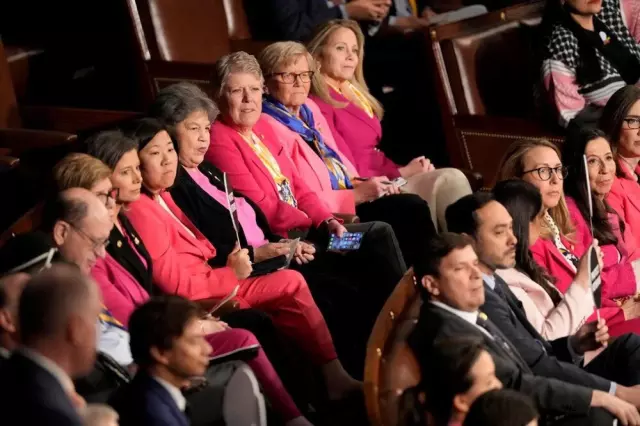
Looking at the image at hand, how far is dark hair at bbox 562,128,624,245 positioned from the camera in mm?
3979

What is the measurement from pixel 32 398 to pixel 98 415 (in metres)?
0.18

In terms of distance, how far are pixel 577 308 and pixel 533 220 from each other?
294mm

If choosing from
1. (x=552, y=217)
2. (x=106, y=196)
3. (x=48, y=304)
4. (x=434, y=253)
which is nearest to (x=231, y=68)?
(x=106, y=196)

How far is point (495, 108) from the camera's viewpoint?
193 inches

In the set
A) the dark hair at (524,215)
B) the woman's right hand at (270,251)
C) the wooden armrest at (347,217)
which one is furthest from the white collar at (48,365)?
the wooden armrest at (347,217)

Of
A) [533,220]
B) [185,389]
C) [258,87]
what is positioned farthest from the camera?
[258,87]

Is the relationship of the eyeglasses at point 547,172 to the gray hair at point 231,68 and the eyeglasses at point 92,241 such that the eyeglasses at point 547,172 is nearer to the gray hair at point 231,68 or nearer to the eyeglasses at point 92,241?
the gray hair at point 231,68

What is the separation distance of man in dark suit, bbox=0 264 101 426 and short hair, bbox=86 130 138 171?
979 millimetres

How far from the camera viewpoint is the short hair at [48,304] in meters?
2.21

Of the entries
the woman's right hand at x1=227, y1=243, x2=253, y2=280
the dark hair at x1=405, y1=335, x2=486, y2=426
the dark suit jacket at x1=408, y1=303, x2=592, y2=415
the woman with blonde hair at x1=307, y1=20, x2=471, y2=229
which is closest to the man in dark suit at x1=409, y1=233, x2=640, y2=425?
the dark suit jacket at x1=408, y1=303, x2=592, y2=415

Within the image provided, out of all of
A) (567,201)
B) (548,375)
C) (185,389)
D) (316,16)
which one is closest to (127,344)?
(185,389)

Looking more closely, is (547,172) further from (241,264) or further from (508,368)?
(508,368)

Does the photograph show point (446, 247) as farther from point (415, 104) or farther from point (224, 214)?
point (415, 104)

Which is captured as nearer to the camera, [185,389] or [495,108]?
[185,389]
